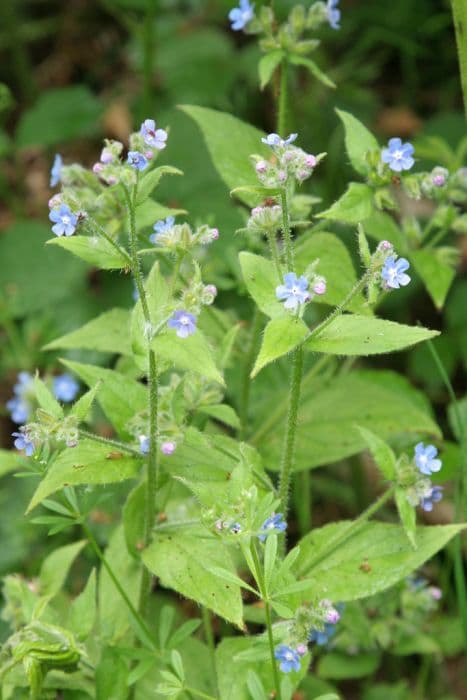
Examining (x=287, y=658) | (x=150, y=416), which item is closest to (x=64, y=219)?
(x=150, y=416)

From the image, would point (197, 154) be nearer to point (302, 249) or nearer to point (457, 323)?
point (457, 323)

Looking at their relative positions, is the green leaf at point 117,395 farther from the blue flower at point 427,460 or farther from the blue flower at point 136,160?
the blue flower at point 427,460

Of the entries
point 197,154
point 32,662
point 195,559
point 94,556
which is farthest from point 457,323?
point 32,662

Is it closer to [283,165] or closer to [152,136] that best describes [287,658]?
[283,165]

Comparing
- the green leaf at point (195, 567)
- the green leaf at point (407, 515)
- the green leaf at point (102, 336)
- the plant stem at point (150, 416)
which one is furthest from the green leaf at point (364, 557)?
the green leaf at point (102, 336)

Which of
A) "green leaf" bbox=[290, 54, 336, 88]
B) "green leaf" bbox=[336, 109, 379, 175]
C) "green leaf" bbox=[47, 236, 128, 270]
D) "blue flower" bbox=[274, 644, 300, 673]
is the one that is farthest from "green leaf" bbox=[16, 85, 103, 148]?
"blue flower" bbox=[274, 644, 300, 673]

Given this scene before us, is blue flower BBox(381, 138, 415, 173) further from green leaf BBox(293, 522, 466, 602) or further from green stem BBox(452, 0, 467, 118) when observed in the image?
green leaf BBox(293, 522, 466, 602)
